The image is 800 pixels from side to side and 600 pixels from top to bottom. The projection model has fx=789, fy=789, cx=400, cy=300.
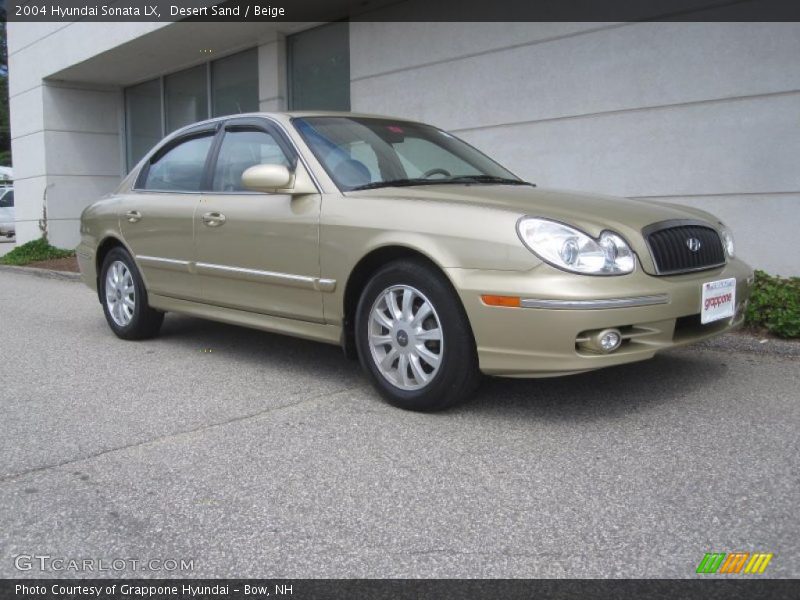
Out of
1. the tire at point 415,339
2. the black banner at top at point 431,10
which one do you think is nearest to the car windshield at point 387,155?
the tire at point 415,339

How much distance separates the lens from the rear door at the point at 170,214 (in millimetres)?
5230

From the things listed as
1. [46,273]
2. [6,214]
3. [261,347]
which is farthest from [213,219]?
[6,214]

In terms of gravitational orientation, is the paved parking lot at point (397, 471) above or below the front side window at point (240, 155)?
below

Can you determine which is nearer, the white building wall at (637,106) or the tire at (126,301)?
the tire at (126,301)

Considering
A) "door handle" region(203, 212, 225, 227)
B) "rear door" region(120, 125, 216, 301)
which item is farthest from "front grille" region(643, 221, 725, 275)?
"rear door" region(120, 125, 216, 301)

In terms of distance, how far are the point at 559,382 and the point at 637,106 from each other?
11.8ft

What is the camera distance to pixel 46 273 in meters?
11.9

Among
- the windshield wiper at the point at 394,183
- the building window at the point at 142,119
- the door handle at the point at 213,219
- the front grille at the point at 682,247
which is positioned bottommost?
the front grille at the point at 682,247

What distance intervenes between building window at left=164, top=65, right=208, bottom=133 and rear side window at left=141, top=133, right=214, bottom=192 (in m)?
7.43

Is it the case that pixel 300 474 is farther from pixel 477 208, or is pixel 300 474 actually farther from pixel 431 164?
pixel 431 164

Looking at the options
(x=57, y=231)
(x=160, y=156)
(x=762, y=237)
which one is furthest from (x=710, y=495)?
(x=57, y=231)
